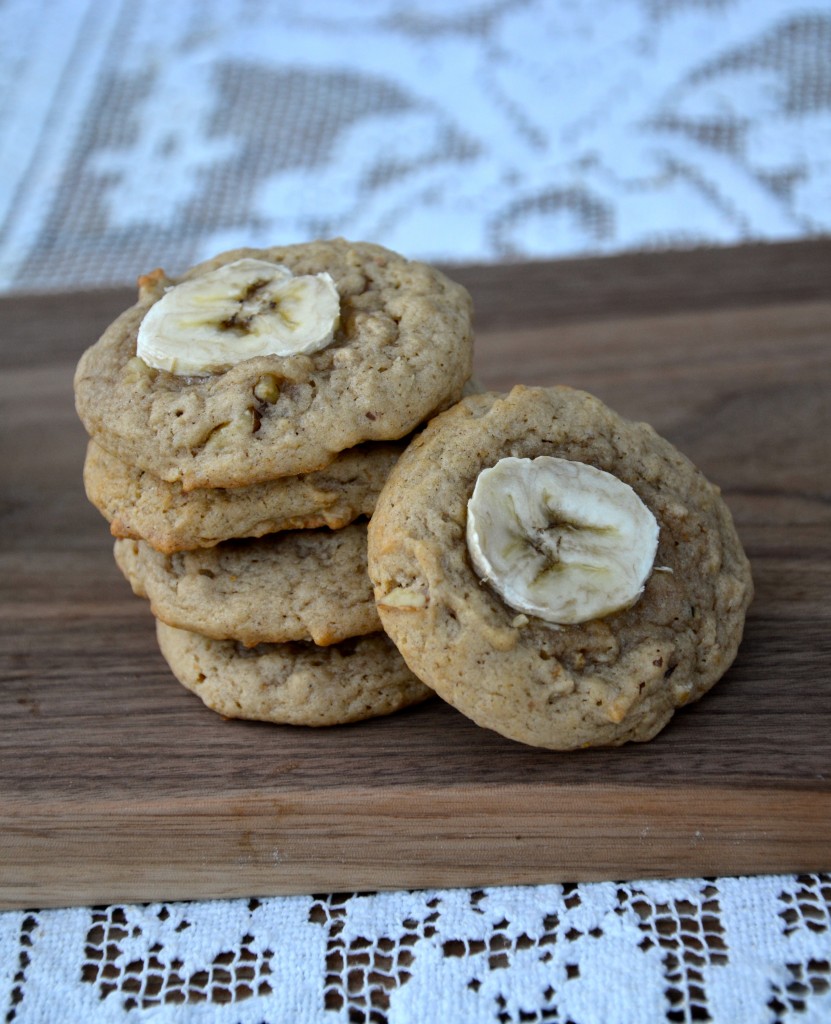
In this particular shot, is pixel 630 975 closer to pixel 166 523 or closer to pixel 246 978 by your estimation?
pixel 246 978

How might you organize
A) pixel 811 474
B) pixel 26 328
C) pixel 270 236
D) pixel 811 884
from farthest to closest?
pixel 270 236, pixel 26 328, pixel 811 474, pixel 811 884

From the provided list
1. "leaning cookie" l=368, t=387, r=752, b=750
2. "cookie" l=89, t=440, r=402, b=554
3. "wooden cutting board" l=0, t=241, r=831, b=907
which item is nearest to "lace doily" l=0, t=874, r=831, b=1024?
"wooden cutting board" l=0, t=241, r=831, b=907

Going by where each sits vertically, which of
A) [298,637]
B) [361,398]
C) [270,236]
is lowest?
[270,236]

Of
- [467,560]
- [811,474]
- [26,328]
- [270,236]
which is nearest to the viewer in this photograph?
[467,560]

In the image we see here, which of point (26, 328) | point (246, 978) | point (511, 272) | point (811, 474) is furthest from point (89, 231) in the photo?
point (246, 978)

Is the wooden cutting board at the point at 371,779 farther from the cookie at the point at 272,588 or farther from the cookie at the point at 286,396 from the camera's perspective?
the cookie at the point at 286,396

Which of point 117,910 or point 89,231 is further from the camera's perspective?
point 89,231

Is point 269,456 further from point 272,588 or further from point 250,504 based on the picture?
point 272,588

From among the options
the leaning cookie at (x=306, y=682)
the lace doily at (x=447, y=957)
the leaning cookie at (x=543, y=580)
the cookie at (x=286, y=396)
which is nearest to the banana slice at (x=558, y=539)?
the leaning cookie at (x=543, y=580)
